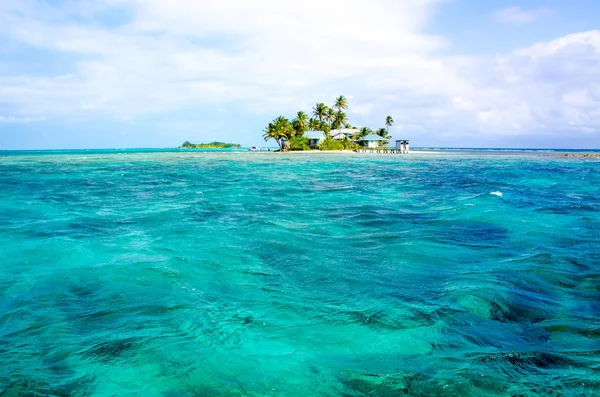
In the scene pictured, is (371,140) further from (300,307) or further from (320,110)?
(300,307)

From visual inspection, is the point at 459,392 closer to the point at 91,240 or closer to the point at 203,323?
the point at 203,323

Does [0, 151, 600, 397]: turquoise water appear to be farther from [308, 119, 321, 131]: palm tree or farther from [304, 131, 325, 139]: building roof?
[308, 119, 321, 131]: palm tree

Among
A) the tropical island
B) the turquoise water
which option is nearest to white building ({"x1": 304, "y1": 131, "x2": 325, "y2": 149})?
the tropical island

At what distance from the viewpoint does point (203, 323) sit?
18.5 ft

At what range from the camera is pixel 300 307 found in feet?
20.4

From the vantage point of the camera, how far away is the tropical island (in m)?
81.1

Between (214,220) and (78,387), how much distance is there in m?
9.18

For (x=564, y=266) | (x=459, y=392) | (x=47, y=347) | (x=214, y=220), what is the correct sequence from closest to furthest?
(x=459, y=392), (x=47, y=347), (x=564, y=266), (x=214, y=220)

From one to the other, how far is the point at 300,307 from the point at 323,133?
77864 mm

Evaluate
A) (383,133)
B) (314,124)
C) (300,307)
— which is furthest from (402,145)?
(300,307)

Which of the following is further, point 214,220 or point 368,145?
point 368,145

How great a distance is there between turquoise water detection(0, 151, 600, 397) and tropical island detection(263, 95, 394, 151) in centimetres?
6917

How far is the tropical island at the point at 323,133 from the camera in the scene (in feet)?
266

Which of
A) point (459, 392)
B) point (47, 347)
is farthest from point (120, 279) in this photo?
point (459, 392)
